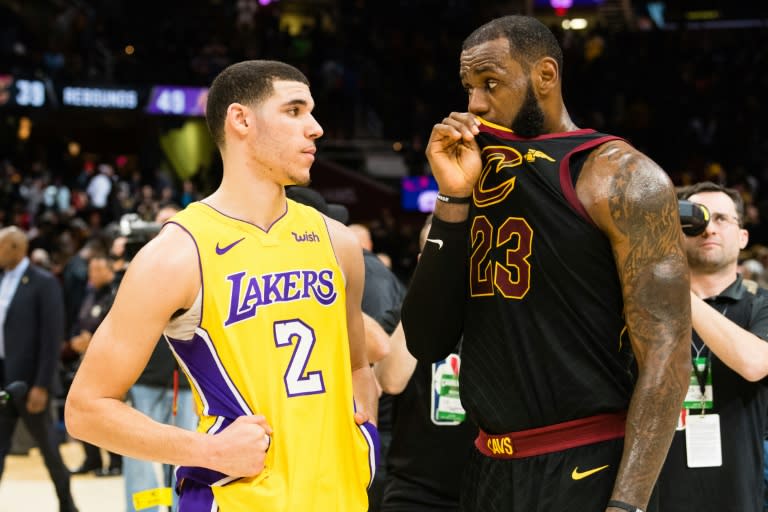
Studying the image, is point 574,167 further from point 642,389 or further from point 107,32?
point 107,32

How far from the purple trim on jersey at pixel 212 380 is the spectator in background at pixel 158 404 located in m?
3.02

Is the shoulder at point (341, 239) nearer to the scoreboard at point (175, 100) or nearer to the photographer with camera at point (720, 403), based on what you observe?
the photographer with camera at point (720, 403)

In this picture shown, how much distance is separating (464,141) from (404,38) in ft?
70.7

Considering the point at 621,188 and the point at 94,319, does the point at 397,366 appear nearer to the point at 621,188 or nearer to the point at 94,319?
the point at 621,188

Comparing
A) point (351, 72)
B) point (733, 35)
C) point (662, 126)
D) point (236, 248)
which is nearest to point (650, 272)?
point (236, 248)

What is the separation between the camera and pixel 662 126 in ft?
64.8

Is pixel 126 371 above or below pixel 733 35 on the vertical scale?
below

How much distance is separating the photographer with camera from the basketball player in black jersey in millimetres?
Result: 934

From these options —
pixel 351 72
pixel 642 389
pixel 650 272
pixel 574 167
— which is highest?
pixel 351 72

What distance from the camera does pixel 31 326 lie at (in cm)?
835

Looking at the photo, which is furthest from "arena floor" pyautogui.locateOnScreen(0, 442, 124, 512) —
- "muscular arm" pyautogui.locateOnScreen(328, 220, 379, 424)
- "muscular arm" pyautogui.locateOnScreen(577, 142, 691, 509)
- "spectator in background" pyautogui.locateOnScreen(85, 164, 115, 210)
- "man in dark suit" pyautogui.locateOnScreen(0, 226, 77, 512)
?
"spectator in background" pyautogui.locateOnScreen(85, 164, 115, 210)

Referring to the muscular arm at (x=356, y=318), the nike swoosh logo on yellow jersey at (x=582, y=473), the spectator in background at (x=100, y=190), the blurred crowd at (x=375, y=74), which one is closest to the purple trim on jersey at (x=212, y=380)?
the muscular arm at (x=356, y=318)

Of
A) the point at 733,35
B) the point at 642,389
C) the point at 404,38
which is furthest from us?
the point at 733,35

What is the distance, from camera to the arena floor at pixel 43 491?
27.3 feet
